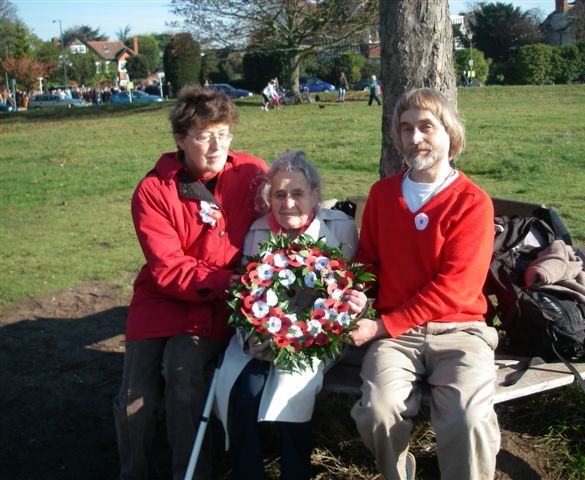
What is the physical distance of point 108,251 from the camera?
307 inches

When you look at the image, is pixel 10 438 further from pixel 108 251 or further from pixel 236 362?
pixel 108 251

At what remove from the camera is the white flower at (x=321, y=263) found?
3.33 m

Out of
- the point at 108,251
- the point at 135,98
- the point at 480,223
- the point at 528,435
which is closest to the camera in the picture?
the point at 480,223

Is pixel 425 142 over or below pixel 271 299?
over

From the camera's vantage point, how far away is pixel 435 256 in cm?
331

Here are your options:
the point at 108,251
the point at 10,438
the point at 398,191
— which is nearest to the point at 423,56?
the point at 398,191

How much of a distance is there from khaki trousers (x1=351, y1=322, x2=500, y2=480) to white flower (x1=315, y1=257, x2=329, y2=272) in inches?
16.5

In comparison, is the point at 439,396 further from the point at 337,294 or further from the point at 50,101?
the point at 50,101

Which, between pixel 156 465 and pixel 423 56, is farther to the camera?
pixel 423 56

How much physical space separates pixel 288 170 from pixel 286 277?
0.60 m

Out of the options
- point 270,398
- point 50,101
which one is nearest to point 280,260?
point 270,398

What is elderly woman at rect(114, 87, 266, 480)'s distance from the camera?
345 cm

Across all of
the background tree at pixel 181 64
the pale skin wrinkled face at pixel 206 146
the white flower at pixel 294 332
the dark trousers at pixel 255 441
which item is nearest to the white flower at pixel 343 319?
the white flower at pixel 294 332

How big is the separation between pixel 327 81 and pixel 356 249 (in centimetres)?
5435
